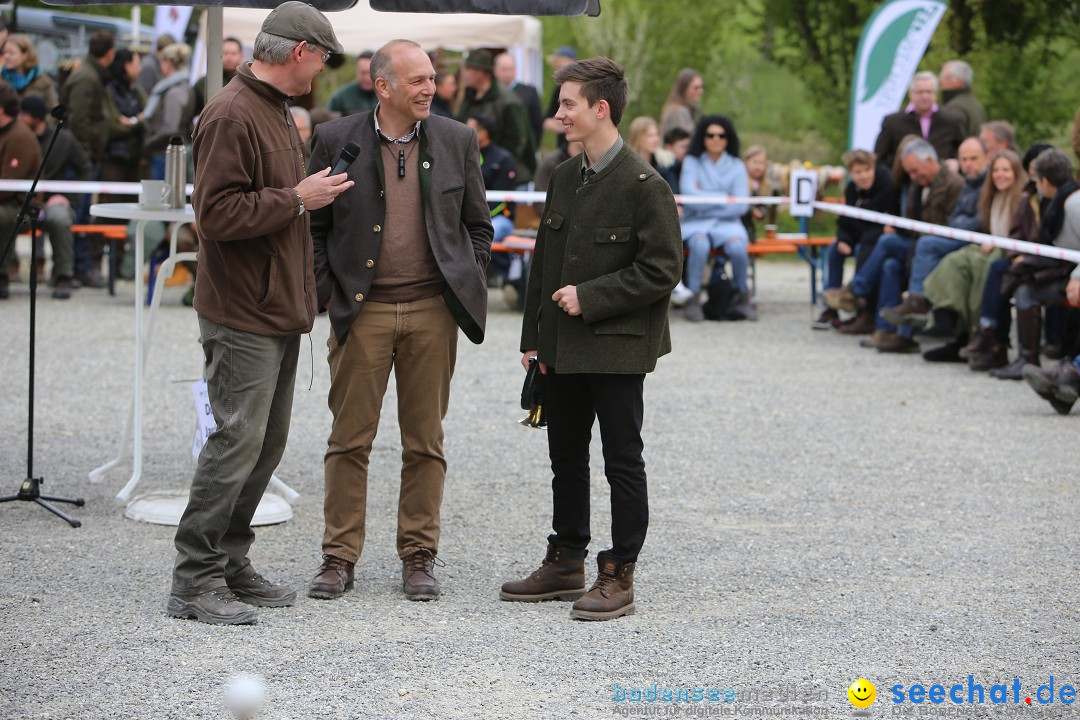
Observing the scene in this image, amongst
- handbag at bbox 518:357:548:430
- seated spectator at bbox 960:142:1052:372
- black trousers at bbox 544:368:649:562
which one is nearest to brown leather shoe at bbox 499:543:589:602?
black trousers at bbox 544:368:649:562

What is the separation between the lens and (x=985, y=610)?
5.28m

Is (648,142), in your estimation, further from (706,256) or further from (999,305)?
(999,305)

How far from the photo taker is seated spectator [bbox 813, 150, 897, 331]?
1307cm

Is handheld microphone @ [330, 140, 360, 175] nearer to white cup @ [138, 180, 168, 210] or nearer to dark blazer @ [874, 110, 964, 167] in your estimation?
white cup @ [138, 180, 168, 210]

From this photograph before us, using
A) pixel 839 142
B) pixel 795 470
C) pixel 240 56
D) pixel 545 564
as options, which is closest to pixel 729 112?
pixel 839 142

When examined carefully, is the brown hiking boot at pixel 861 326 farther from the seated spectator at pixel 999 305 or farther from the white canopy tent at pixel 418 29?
the white canopy tent at pixel 418 29

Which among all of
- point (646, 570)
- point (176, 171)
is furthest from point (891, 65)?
point (646, 570)

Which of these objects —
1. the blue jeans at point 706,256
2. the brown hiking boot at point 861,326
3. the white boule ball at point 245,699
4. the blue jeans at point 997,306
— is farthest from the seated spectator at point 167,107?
the white boule ball at point 245,699

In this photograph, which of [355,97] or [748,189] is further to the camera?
[355,97]

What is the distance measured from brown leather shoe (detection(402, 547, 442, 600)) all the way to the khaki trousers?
27 mm

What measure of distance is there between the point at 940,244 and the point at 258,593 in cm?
803

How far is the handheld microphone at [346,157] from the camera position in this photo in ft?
17.2

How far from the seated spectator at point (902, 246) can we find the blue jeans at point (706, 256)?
3.53 ft

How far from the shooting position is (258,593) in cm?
527
